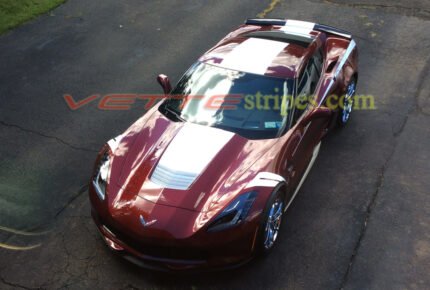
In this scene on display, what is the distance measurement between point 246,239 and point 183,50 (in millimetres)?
5203

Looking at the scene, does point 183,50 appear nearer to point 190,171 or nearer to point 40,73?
point 40,73

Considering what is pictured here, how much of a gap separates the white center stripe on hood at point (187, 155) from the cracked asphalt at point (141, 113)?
36.3 inches

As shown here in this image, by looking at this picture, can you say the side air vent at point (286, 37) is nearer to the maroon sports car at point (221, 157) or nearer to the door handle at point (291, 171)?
the maroon sports car at point (221, 157)

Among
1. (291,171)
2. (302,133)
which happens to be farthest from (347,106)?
(291,171)

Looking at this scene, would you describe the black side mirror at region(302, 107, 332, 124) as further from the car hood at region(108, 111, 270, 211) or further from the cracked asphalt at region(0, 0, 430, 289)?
the cracked asphalt at region(0, 0, 430, 289)

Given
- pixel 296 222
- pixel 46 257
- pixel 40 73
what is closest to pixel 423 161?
pixel 296 222

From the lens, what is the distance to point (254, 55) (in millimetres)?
5746

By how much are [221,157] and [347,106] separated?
274 cm

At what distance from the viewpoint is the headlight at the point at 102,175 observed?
15.5 ft

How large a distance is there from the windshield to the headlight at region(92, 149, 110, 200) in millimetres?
850

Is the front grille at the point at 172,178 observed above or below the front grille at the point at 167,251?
above

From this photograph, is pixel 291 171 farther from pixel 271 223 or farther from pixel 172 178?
pixel 172 178

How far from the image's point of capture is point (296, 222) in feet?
17.6

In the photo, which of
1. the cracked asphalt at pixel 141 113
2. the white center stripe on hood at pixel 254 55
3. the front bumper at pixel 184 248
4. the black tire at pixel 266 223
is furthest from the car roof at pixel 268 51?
the front bumper at pixel 184 248
